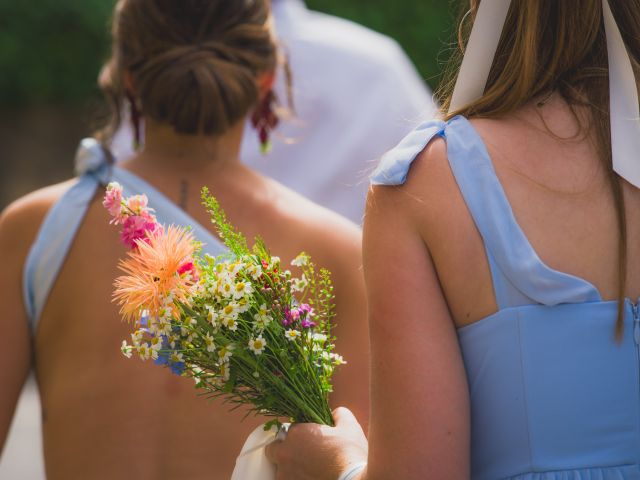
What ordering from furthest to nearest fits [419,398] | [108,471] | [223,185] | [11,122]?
[11,122] → [223,185] → [108,471] → [419,398]

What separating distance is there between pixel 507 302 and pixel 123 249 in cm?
124

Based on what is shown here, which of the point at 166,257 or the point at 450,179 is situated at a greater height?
the point at 450,179

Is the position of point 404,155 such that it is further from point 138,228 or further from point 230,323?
point 138,228

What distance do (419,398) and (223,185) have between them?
1.22 m

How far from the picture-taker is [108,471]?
102 inches

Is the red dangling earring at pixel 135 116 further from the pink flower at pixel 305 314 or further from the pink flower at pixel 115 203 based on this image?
the pink flower at pixel 305 314

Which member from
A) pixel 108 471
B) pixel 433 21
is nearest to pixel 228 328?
pixel 108 471

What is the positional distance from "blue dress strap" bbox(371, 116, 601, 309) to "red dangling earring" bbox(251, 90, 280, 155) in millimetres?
1307

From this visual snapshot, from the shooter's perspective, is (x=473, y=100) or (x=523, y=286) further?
(x=473, y=100)

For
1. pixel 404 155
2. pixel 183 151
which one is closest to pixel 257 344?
pixel 404 155

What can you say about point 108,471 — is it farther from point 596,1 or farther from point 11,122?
A: point 11,122

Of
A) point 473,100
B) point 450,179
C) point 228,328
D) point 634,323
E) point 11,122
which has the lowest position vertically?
point 11,122

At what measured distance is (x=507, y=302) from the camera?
1.73 m

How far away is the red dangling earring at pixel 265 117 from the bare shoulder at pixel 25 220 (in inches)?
22.6
